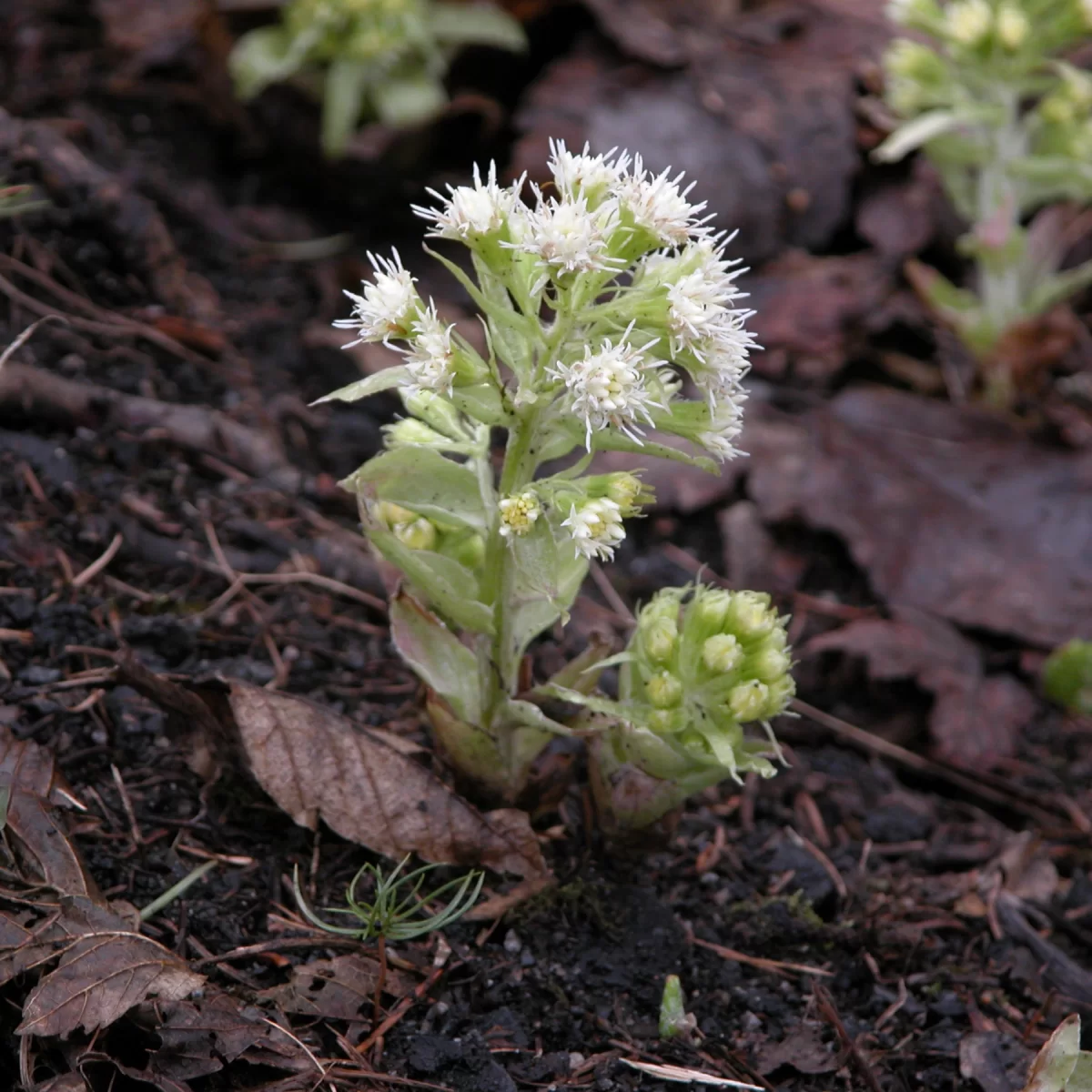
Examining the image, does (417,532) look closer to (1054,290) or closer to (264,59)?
(264,59)

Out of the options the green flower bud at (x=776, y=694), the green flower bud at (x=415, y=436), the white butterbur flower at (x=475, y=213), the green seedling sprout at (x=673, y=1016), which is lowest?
the green seedling sprout at (x=673, y=1016)

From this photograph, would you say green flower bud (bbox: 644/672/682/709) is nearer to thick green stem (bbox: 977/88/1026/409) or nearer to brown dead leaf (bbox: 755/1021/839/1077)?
brown dead leaf (bbox: 755/1021/839/1077)

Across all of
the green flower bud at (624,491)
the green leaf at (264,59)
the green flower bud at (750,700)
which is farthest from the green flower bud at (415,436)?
the green leaf at (264,59)

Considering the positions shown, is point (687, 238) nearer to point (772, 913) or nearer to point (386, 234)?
point (772, 913)

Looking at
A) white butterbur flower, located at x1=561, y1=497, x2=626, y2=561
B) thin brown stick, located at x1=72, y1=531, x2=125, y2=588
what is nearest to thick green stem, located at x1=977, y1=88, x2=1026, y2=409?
white butterbur flower, located at x1=561, y1=497, x2=626, y2=561

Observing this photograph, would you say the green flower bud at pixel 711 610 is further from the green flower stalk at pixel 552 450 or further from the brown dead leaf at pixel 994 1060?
the brown dead leaf at pixel 994 1060

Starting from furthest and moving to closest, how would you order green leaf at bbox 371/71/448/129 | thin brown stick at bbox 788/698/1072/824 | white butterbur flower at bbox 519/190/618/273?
green leaf at bbox 371/71/448/129
thin brown stick at bbox 788/698/1072/824
white butterbur flower at bbox 519/190/618/273
